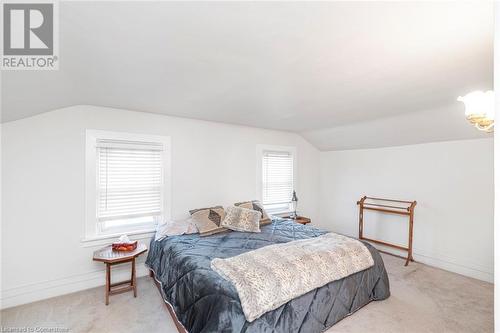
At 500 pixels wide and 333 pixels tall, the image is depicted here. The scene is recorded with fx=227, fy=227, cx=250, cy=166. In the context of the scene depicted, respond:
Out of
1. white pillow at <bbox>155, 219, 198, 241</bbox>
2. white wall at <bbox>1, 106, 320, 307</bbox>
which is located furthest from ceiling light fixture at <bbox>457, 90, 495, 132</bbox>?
white wall at <bbox>1, 106, 320, 307</bbox>

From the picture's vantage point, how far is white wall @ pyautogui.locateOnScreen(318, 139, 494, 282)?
10.2 ft

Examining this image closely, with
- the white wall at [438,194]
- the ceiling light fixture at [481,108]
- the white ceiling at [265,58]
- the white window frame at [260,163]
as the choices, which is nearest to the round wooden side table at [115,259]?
the white ceiling at [265,58]

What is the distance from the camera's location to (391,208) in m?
4.05

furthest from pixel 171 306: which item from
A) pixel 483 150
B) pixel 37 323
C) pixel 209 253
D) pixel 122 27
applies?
pixel 483 150

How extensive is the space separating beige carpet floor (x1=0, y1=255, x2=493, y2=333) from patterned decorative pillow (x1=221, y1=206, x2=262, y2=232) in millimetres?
1202

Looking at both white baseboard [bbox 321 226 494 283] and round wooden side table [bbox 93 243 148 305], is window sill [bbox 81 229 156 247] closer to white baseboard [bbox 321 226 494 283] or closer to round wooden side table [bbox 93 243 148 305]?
round wooden side table [bbox 93 243 148 305]

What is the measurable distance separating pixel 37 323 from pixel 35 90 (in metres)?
2.14

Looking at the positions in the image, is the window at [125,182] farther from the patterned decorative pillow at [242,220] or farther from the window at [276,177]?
the window at [276,177]

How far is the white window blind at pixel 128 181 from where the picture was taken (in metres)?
2.89

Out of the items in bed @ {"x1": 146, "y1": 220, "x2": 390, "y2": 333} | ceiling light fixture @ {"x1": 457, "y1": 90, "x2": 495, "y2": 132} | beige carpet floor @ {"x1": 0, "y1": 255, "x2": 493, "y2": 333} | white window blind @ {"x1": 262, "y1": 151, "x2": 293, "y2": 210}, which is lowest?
beige carpet floor @ {"x1": 0, "y1": 255, "x2": 493, "y2": 333}

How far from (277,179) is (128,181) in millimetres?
2709

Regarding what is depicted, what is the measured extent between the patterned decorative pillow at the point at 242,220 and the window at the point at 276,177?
3.51ft

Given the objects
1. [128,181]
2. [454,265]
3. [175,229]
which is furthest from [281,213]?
[128,181]

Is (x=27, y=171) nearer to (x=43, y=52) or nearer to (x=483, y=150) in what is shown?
(x=43, y=52)
